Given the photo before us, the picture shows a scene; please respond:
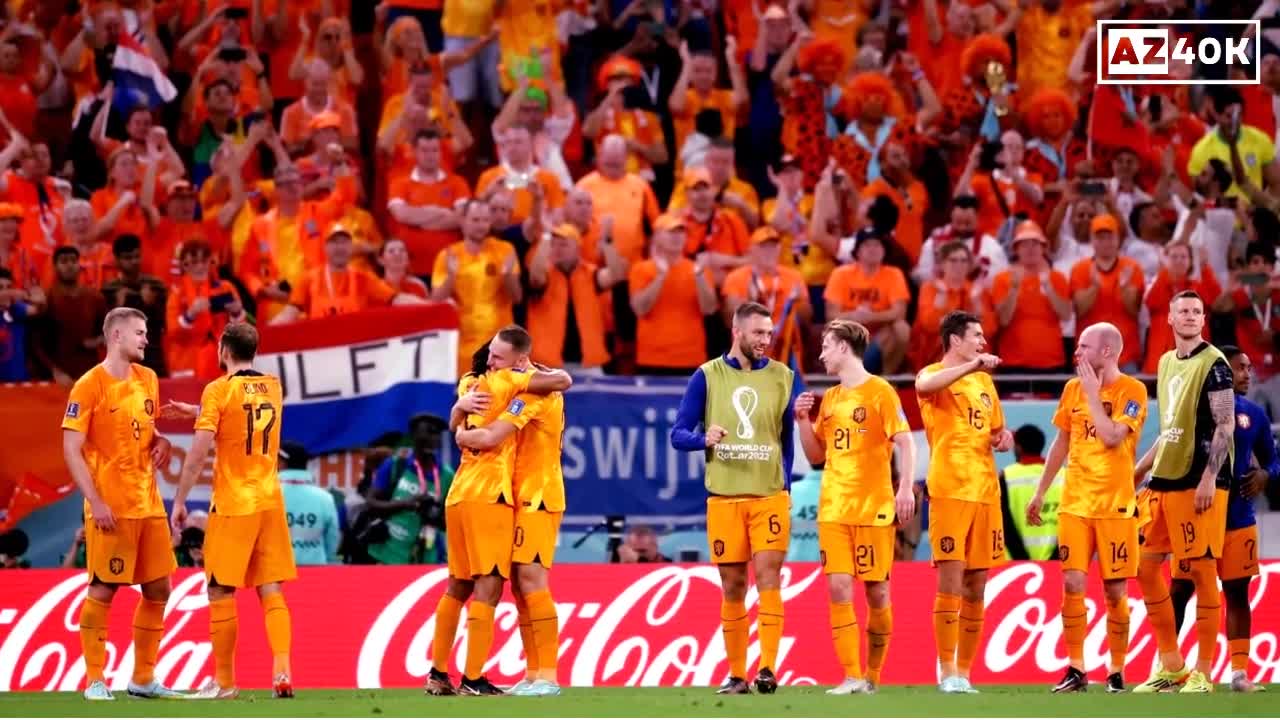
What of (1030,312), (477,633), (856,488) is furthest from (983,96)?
(477,633)

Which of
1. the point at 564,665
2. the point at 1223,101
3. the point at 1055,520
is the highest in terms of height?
the point at 1223,101

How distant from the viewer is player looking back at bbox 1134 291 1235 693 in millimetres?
13664

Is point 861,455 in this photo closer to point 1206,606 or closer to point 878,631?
point 878,631

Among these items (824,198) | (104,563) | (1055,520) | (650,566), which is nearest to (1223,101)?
(824,198)

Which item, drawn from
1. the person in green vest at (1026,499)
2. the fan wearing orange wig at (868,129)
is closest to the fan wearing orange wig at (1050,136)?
the fan wearing orange wig at (868,129)

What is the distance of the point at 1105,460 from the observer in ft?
45.1

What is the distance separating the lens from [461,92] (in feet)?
75.3

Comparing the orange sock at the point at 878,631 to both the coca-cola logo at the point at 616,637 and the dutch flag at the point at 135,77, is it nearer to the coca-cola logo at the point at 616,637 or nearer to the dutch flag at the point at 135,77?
the coca-cola logo at the point at 616,637

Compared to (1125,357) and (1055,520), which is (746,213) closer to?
(1125,357)

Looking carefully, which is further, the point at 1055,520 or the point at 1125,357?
the point at 1125,357

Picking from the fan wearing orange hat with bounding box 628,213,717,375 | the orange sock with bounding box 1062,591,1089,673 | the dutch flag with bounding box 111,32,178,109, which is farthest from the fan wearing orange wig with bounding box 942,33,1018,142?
the orange sock with bounding box 1062,591,1089,673

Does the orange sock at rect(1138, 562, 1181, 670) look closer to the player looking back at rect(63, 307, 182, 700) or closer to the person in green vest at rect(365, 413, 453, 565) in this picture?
the person in green vest at rect(365, 413, 453, 565)

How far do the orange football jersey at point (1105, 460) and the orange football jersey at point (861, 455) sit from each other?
1339 millimetres

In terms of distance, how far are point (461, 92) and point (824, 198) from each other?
452 centimetres
